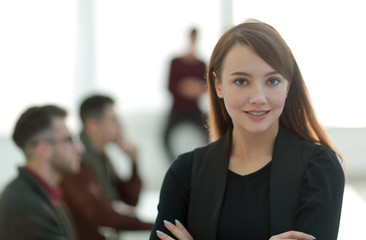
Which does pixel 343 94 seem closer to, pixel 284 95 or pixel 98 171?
pixel 98 171

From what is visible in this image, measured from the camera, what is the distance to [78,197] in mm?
2918

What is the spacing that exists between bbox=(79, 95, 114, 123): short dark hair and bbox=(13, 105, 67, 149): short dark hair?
2.47ft

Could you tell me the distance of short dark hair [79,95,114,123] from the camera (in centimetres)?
356

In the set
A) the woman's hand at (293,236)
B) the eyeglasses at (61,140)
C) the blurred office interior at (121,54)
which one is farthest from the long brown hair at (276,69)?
the blurred office interior at (121,54)

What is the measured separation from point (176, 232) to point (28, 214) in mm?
918

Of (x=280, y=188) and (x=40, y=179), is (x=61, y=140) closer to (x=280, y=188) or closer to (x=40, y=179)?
(x=40, y=179)

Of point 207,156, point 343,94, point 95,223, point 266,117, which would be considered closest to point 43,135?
point 95,223

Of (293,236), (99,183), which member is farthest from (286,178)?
(99,183)

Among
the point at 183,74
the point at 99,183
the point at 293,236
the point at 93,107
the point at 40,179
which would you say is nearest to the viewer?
the point at 293,236

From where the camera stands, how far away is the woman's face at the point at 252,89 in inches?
57.0

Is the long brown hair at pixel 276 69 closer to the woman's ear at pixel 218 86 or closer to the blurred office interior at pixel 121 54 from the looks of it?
the woman's ear at pixel 218 86

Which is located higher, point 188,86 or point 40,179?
point 188,86

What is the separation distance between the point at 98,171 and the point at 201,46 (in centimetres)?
422

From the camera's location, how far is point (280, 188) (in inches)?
58.0
